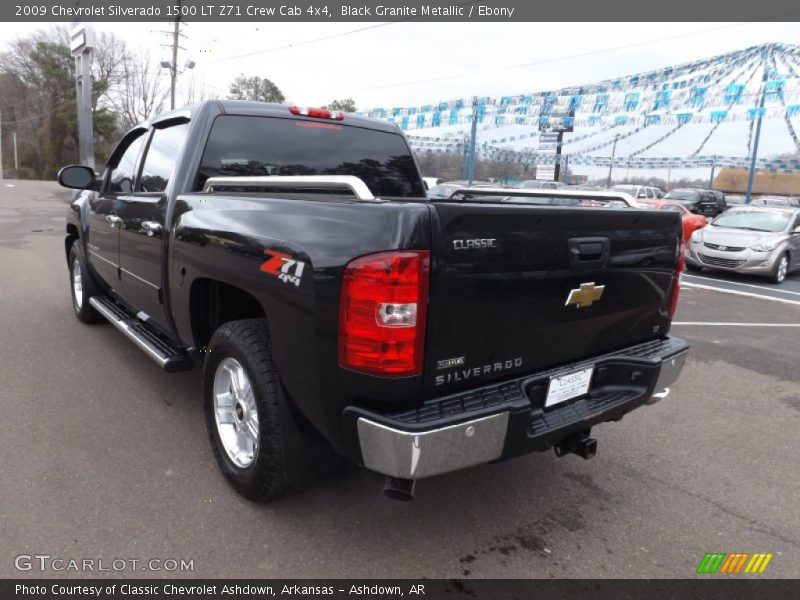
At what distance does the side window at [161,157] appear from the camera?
12.0ft

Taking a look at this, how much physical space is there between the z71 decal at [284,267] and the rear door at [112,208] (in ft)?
7.82

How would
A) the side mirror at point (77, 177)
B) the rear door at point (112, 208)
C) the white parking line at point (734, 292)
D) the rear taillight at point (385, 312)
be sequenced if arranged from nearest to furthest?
the rear taillight at point (385, 312), the rear door at point (112, 208), the side mirror at point (77, 177), the white parking line at point (734, 292)

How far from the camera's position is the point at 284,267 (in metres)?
2.31

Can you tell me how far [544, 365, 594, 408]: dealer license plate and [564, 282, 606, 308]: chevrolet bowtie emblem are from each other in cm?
31

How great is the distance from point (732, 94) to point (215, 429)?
24.0 meters

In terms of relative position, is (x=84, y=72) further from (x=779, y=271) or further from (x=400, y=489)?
(x=400, y=489)

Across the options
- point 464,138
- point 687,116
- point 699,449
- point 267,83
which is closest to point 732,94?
point 687,116

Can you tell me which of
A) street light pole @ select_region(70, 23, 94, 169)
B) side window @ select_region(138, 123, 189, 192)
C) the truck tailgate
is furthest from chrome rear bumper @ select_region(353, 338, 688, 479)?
street light pole @ select_region(70, 23, 94, 169)

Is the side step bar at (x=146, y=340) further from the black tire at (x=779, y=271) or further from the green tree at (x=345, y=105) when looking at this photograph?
the green tree at (x=345, y=105)

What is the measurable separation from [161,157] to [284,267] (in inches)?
85.4

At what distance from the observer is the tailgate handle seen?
249 centimetres

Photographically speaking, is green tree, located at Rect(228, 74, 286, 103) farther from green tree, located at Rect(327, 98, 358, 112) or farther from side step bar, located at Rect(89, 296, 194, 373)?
side step bar, located at Rect(89, 296, 194, 373)

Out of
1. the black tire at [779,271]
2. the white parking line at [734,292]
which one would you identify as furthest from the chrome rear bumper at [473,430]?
the black tire at [779,271]

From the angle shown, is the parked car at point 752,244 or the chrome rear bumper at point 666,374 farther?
the parked car at point 752,244
